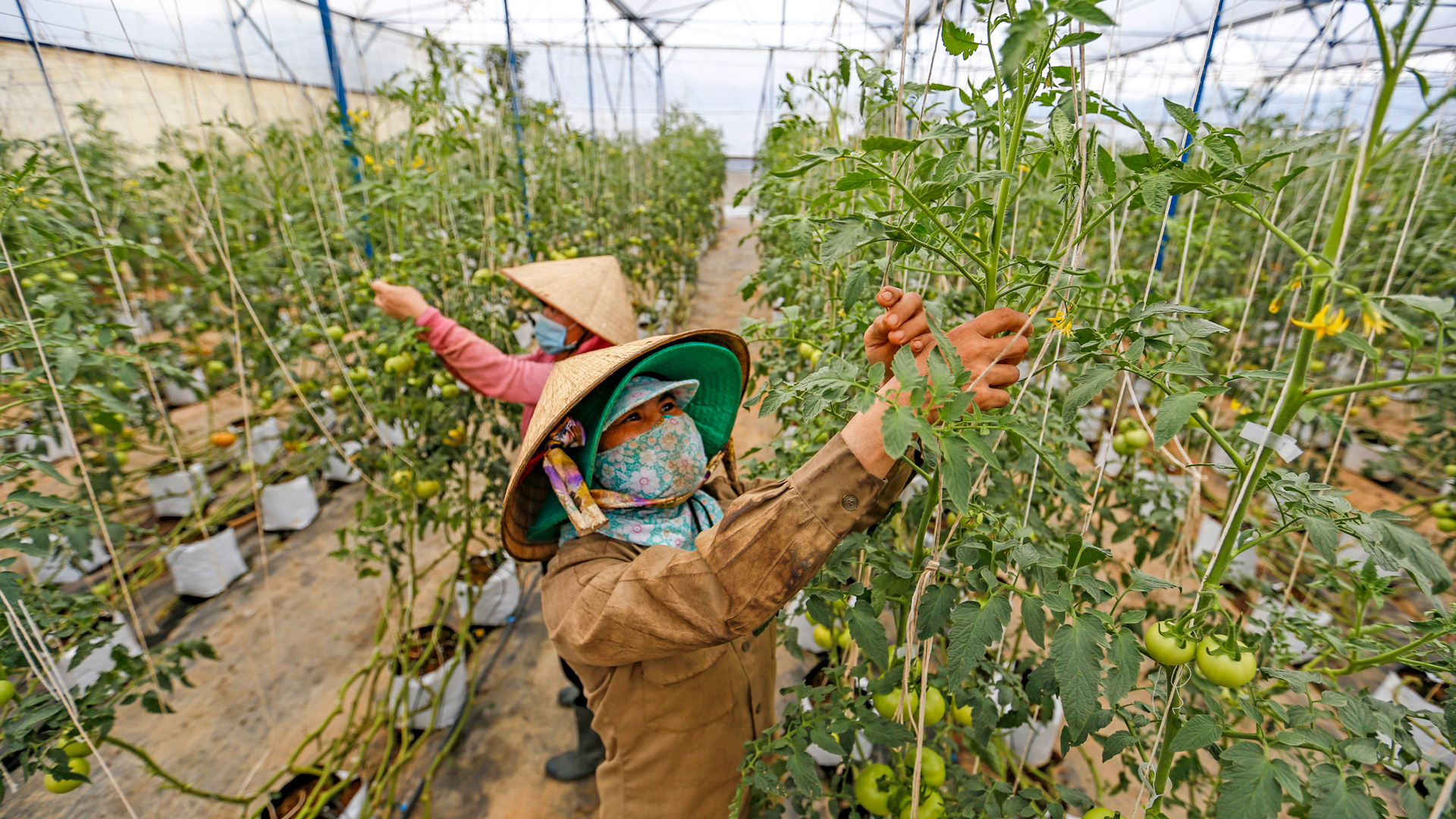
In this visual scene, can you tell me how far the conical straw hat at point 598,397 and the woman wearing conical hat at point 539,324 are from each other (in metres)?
0.51

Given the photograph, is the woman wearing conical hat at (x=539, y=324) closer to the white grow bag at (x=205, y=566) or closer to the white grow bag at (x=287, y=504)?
the white grow bag at (x=205, y=566)

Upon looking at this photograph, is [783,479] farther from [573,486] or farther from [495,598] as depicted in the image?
[495,598]

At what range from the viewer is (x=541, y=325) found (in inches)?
67.8

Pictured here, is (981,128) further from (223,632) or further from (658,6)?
(658,6)

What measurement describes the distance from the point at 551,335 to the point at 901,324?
3.82ft

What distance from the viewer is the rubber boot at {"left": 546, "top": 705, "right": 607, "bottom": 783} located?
2.00m

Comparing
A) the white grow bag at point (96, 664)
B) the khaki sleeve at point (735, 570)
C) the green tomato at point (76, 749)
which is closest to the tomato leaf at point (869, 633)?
the khaki sleeve at point (735, 570)

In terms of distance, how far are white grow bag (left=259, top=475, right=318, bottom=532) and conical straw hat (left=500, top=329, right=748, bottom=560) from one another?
2481mm

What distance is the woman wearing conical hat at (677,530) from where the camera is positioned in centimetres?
78

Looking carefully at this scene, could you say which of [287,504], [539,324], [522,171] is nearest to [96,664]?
[287,504]

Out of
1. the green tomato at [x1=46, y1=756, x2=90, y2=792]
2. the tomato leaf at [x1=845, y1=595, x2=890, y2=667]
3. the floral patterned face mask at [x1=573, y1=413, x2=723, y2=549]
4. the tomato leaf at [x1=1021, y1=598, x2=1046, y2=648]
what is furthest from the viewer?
the green tomato at [x1=46, y1=756, x2=90, y2=792]

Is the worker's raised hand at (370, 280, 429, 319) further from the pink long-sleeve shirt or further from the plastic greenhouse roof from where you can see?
the plastic greenhouse roof

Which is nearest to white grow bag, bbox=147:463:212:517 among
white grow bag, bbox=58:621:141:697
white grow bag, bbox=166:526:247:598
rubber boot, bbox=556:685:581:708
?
white grow bag, bbox=166:526:247:598

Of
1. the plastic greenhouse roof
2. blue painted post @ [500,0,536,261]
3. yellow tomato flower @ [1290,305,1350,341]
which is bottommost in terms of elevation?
yellow tomato flower @ [1290,305,1350,341]
